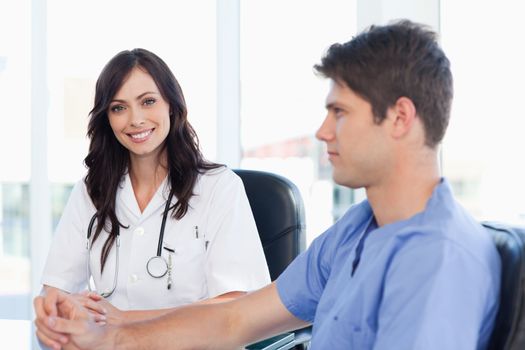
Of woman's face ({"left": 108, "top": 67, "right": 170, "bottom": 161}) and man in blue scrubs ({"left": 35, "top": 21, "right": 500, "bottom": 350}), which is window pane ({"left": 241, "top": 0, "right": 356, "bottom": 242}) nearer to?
woman's face ({"left": 108, "top": 67, "right": 170, "bottom": 161})

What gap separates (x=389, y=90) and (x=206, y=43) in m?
2.23

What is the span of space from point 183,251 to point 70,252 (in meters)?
0.33

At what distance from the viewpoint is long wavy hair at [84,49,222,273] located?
191cm

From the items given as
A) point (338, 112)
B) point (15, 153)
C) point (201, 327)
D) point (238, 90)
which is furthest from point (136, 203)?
point (15, 153)

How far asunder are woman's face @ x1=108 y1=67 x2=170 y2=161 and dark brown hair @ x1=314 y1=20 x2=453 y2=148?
34.9 inches

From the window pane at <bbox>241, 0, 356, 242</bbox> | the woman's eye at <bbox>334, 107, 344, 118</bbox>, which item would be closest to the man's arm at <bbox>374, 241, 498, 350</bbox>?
the woman's eye at <bbox>334, 107, 344, 118</bbox>

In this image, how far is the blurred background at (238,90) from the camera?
2.72m

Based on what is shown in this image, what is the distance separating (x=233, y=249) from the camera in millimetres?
1804

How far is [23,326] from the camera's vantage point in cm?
175

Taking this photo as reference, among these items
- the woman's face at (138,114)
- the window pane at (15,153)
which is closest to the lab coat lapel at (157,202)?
the woman's face at (138,114)

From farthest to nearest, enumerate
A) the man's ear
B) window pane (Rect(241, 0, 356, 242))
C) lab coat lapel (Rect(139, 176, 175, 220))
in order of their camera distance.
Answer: window pane (Rect(241, 0, 356, 242)) → lab coat lapel (Rect(139, 176, 175, 220)) → the man's ear

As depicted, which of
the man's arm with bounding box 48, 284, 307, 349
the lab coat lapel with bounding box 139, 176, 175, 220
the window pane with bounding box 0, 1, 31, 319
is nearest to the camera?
the man's arm with bounding box 48, 284, 307, 349

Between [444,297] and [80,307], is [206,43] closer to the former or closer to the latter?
[80,307]

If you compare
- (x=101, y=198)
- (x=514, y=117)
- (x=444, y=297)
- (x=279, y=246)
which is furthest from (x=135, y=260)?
(x=514, y=117)
